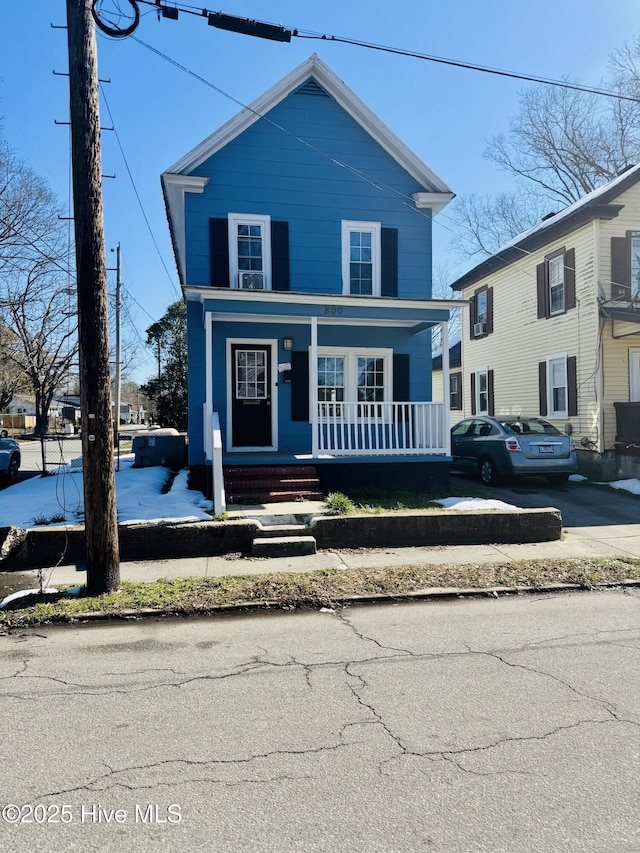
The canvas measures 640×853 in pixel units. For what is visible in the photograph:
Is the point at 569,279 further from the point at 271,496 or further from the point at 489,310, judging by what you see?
the point at 271,496

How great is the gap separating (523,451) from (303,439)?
4.70m

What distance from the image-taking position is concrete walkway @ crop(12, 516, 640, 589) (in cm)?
658

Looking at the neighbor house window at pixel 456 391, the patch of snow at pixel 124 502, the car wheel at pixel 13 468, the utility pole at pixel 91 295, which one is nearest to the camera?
the utility pole at pixel 91 295

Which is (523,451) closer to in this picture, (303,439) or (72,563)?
(303,439)

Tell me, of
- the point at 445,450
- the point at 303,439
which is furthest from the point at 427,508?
the point at 303,439

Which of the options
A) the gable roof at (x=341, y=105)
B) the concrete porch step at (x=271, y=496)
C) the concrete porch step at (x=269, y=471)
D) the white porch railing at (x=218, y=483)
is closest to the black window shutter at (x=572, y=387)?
the gable roof at (x=341, y=105)

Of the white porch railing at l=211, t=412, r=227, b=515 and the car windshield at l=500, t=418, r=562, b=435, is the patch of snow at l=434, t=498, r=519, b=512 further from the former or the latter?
the car windshield at l=500, t=418, r=562, b=435

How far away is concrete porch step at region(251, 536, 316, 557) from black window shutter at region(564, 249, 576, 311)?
37.9ft

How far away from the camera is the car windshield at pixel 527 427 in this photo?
1280 cm

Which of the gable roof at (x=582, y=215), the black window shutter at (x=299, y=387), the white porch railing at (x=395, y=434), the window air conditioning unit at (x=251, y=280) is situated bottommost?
the white porch railing at (x=395, y=434)

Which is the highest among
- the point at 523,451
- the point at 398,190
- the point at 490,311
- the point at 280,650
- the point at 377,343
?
the point at 398,190

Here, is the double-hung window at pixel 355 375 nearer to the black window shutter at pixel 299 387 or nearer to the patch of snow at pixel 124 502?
the black window shutter at pixel 299 387

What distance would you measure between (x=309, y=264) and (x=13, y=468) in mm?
9865

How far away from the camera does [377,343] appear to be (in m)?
12.4
